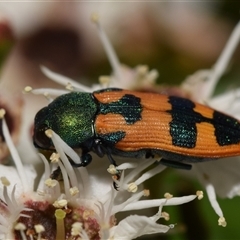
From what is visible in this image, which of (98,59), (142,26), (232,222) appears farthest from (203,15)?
(232,222)

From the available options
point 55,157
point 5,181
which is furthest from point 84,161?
point 5,181

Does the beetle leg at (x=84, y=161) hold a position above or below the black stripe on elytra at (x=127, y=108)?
below

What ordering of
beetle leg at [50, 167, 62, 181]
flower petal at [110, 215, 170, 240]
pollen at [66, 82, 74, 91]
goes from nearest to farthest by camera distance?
flower petal at [110, 215, 170, 240]
beetle leg at [50, 167, 62, 181]
pollen at [66, 82, 74, 91]

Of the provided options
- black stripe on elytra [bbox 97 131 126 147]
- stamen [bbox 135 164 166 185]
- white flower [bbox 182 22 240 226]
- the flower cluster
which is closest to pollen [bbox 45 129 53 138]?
the flower cluster

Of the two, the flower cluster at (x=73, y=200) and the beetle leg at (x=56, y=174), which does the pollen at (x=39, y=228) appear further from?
the beetle leg at (x=56, y=174)

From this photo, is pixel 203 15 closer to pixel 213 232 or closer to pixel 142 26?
pixel 142 26

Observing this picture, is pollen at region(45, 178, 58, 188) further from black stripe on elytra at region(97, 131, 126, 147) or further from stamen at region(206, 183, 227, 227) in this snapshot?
stamen at region(206, 183, 227, 227)

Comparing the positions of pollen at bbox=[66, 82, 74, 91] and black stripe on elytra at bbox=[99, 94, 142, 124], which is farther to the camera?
pollen at bbox=[66, 82, 74, 91]

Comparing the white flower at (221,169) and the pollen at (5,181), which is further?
the white flower at (221,169)

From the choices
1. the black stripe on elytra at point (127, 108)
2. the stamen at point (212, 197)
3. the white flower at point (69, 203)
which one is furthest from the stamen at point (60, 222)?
the stamen at point (212, 197)
